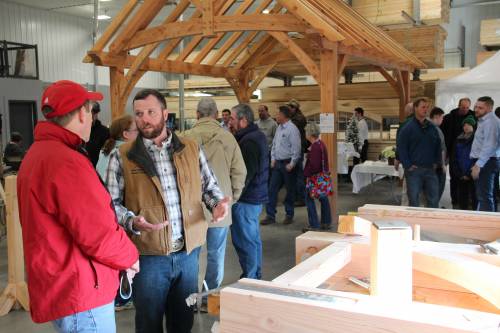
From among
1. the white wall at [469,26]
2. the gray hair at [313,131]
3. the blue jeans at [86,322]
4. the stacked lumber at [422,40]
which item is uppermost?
the white wall at [469,26]

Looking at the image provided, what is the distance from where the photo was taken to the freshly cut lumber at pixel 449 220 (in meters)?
2.26

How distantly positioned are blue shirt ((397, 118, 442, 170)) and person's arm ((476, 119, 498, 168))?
2.32ft

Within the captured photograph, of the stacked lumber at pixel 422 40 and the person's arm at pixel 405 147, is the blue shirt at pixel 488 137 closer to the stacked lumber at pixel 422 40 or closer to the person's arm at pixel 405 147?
the person's arm at pixel 405 147

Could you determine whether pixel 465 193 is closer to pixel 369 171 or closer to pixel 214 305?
pixel 369 171

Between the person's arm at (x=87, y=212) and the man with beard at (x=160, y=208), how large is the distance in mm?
427

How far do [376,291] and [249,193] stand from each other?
305 cm

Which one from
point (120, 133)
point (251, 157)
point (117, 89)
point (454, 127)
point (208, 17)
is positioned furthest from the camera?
point (454, 127)

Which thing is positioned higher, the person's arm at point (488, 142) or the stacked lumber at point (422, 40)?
the stacked lumber at point (422, 40)

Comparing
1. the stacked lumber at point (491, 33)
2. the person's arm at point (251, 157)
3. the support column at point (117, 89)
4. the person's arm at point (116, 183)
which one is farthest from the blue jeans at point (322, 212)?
the stacked lumber at point (491, 33)

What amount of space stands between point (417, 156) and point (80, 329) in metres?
4.98

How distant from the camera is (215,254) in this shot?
4.04 m

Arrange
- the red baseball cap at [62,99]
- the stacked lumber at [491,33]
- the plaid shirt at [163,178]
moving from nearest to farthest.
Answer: the red baseball cap at [62,99] → the plaid shirt at [163,178] → the stacked lumber at [491,33]

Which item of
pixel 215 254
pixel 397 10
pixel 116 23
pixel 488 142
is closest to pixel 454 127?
pixel 488 142

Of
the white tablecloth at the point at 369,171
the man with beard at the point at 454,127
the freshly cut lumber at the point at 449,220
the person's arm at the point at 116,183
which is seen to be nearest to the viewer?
the freshly cut lumber at the point at 449,220
